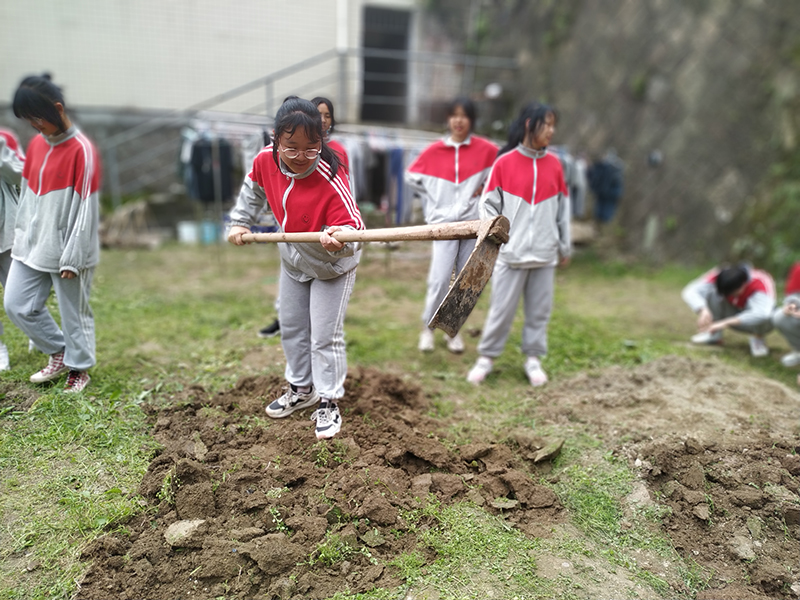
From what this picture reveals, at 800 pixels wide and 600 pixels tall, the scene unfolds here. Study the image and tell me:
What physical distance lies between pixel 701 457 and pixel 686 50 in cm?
685

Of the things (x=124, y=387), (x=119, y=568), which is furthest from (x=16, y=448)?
(x=119, y=568)

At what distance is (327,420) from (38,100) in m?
2.35

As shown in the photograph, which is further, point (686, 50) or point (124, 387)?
point (686, 50)

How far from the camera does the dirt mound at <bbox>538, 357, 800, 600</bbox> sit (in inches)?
101

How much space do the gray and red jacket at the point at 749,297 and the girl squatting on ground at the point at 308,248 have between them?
3.65 meters

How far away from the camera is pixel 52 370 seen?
3.45m

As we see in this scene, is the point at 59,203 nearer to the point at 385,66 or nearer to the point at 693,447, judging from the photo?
the point at 693,447

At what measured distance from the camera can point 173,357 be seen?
423cm

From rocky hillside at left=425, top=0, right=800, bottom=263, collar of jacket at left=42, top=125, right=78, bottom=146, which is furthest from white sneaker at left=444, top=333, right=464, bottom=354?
rocky hillside at left=425, top=0, right=800, bottom=263

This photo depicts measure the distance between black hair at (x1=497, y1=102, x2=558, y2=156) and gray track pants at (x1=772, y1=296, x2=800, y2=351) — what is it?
275 cm

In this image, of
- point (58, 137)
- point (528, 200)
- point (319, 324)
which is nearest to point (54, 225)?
point (58, 137)

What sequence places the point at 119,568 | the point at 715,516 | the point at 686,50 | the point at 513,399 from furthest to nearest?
the point at 686,50 → the point at 513,399 → the point at 715,516 → the point at 119,568

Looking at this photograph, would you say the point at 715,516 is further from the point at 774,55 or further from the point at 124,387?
the point at 774,55

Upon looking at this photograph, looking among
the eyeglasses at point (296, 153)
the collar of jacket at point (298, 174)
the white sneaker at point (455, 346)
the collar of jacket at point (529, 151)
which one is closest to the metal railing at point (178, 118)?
the white sneaker at point (455, 346)
